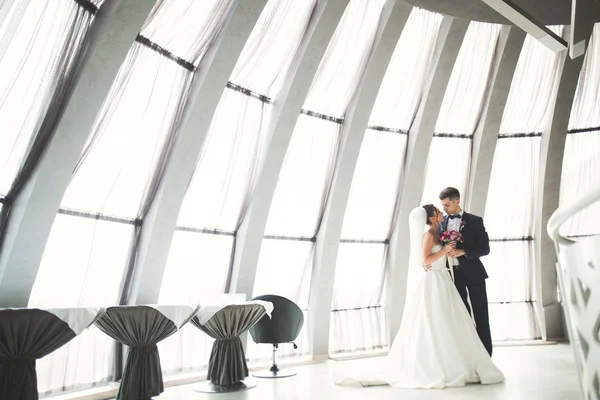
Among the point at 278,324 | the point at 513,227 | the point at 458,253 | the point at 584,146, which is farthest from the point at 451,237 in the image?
the point at 584,146

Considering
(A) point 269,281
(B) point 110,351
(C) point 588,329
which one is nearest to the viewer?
(C) point 588,329

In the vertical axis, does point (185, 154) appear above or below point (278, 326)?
above

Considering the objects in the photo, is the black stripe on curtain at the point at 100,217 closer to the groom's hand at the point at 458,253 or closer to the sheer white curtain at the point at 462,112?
the groom's hand at the point at 458,253

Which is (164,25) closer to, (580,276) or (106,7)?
(106,7)

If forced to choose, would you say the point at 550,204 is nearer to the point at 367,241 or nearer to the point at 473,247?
the point at 367,241

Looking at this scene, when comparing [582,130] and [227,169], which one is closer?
[227,169]

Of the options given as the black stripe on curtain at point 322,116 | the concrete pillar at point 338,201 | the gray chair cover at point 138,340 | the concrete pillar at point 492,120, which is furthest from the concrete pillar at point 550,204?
the gray chair cover at point 138,340

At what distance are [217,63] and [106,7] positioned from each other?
68.5 inches

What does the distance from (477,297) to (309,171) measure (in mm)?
4391

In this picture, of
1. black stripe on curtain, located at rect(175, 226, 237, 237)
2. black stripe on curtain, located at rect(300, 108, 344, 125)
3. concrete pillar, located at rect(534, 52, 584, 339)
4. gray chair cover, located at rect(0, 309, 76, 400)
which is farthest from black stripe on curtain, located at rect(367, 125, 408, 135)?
gray chair cover, located at rect(0, 309, 76, 400)

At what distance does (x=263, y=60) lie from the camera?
8234 millimetres

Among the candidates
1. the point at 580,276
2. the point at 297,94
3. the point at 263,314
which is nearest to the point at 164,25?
the point at 297,94

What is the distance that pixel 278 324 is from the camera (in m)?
7.32

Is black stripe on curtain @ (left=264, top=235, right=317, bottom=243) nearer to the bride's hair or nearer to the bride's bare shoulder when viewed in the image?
the bride's hair
